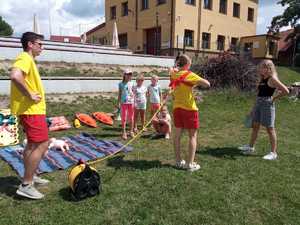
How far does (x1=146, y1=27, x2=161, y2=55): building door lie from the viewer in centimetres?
2642

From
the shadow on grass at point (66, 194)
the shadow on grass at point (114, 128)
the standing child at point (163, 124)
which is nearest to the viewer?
the shadow on grass at point (66, 194)

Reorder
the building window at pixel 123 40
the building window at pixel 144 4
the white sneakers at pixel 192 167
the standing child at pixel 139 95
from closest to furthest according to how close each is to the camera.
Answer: the white sneakers at pixel 192 167, the standing child at pixel 139 95, the building window at pixel 144 4, the building window at pixel 123 40

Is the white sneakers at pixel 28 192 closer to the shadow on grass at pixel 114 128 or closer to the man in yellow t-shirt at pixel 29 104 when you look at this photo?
the man in yellow t-shirt at pixel 29 104

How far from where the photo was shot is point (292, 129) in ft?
29.3

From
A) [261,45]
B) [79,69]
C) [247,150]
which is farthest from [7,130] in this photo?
[261,45]

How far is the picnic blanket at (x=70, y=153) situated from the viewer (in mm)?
5172

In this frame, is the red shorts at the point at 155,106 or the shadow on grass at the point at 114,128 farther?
the shadow on grass at the point at 114,128

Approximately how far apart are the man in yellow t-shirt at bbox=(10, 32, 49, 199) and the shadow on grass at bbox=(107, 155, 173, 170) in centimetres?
159

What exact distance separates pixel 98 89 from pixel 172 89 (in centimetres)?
668

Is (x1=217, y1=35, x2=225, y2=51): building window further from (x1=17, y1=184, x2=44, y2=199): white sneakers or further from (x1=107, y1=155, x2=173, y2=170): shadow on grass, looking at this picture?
(x1=17, y1=184, x2=44, y2=199): white sneakers

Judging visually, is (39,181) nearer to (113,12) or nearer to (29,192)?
(29,192)

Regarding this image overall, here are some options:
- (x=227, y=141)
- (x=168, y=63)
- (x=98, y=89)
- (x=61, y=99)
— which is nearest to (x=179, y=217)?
(x=227, y=141)

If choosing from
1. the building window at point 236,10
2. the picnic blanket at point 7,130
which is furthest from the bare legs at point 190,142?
the building window at point 236,10

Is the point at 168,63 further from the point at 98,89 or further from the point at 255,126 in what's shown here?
the point at 255,126
